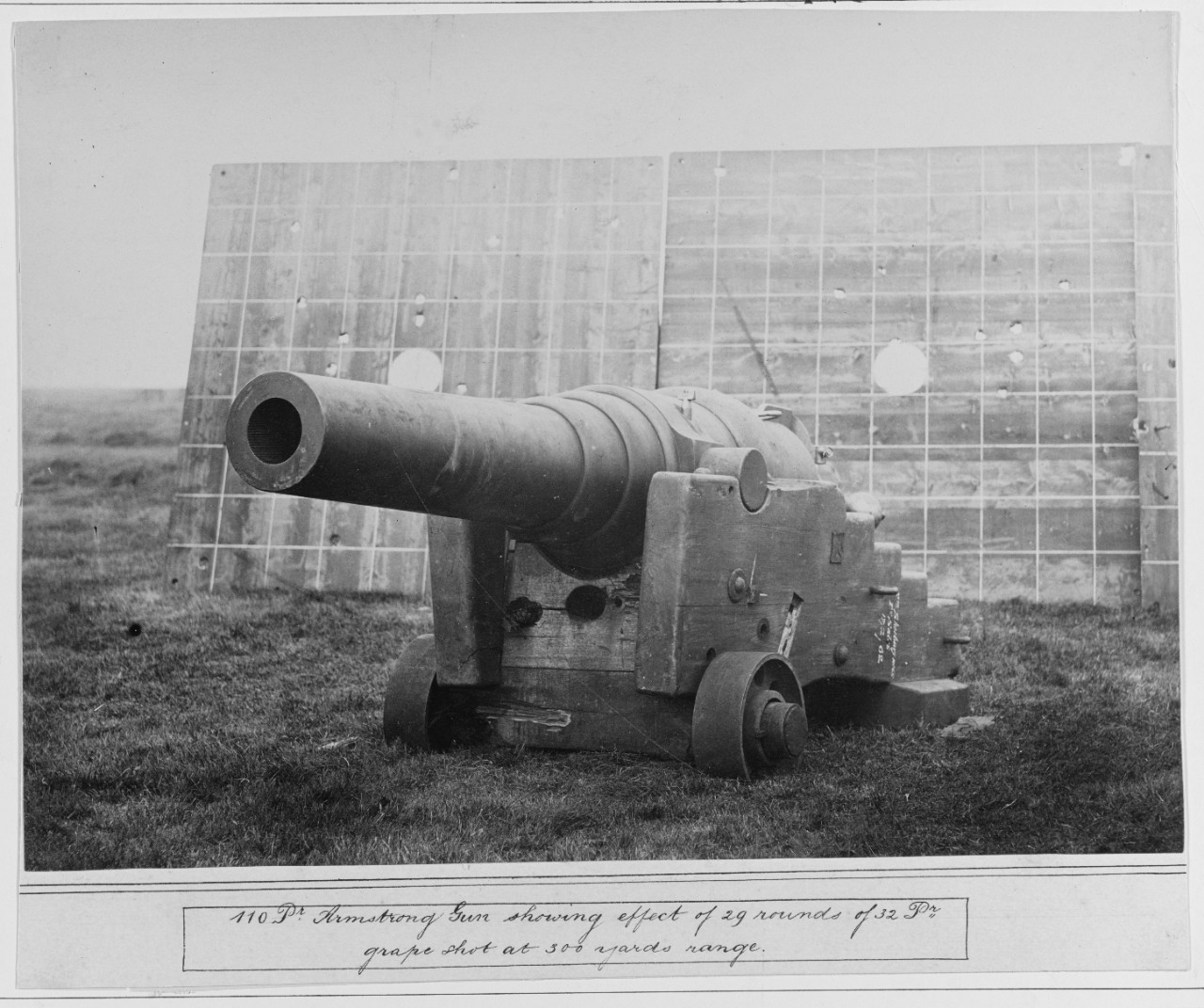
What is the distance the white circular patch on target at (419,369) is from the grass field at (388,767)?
77.8 inches

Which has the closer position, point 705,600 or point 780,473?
point 705,600

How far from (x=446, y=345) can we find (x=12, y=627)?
483cm

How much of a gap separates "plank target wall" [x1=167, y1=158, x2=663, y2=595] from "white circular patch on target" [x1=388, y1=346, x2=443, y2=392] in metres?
0.05

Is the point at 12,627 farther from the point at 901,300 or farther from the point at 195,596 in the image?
the point at 901,300

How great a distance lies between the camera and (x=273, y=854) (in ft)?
16.4

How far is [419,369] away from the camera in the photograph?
969cm

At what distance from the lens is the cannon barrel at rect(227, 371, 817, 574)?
163 inches

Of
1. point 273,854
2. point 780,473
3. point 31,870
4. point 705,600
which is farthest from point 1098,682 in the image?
point 31,870

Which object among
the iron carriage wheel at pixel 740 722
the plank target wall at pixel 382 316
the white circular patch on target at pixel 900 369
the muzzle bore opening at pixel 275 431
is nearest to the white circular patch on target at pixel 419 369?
the plank target wall at pixel 382 316

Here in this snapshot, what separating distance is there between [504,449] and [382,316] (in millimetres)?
5103

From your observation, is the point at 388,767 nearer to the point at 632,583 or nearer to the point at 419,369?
the point at 632,583

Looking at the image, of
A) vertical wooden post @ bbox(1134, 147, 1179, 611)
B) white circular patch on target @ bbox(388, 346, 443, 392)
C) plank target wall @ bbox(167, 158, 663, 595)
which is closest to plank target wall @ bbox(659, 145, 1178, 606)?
vertical wooden post @ bbox(1134, 147, 1179, 611)

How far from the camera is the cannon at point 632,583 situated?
207 inches
